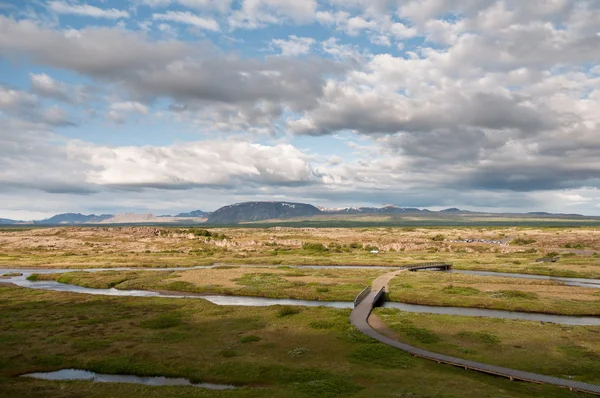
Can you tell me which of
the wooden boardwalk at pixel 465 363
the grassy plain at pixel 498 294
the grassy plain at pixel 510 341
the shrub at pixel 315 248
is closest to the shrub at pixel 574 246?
the grassy plain at pixel 498 294

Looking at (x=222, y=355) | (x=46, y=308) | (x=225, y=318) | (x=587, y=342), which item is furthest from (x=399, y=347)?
(x=46, y=308)

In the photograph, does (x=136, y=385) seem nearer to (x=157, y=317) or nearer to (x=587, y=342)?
(x=157, y=317)

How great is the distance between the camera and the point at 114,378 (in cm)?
3853

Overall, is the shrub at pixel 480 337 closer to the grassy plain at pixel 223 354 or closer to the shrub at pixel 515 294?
the grassy plain at pixel 223 354

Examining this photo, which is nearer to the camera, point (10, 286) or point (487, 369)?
point (487, 369)

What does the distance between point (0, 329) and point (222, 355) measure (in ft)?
109

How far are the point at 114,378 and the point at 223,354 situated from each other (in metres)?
11.0

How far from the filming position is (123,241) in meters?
200

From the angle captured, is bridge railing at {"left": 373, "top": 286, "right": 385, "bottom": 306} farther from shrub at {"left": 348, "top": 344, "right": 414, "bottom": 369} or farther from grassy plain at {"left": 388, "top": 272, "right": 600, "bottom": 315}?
shrub at {"left": 348, "top": 344, "right": 414, "bottom": 369}

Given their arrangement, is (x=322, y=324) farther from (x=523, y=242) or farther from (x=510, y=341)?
(x=523, y=242)

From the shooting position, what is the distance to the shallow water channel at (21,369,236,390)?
36.6 meters

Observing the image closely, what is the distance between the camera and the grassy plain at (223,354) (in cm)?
3362

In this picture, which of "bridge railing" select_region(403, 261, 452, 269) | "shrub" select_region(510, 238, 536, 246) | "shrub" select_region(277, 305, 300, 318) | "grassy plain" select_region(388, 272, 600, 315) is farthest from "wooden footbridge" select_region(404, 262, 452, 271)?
"shrub" select_region(510, 238, 536, 246)

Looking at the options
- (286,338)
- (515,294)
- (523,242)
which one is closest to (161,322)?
(286,338)
